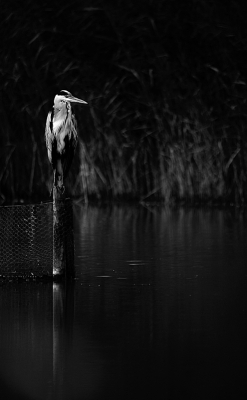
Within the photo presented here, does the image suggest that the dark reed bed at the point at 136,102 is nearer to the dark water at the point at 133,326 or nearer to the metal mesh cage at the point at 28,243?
the metal mesh cage at the point at 28,243

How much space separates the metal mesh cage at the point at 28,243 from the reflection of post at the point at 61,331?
643 mm

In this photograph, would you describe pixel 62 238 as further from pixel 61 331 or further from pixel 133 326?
pixel 61 331

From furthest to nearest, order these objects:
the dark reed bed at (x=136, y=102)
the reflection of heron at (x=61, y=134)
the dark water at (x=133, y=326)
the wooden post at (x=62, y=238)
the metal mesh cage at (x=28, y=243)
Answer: the dark reed bed at (x=136, y=102) < the reflection of heron at (x=61, y=134) < the metal mesh cage at (x=28, y=243) < the wooden post at (x=62, y=238) < the dark water at (x=133, y=326)

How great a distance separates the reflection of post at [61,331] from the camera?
24.4 feet

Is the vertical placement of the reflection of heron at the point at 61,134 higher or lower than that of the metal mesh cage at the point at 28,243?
higher

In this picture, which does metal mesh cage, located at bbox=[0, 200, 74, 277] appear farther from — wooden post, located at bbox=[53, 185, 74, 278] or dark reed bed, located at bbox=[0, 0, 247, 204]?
dark reed bed, located at bbox=[0, 0, 247, 204]

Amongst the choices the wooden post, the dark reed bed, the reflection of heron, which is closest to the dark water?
the wooden post

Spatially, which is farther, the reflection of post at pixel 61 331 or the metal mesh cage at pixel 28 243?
the metal mesh cage at pixel 28 243

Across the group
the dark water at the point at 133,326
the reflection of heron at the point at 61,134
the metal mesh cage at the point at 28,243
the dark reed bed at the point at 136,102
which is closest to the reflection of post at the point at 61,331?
the dark water at the point at 133,326

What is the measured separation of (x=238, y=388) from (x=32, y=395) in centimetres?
103

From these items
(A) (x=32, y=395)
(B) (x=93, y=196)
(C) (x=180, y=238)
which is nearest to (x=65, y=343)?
(A) (x=32, y=395)

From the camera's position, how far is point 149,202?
70.6 ft

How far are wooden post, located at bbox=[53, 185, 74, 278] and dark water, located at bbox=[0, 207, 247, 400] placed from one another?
23cm

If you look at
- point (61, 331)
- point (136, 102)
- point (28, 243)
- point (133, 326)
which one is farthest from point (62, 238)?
point (136, 102)
